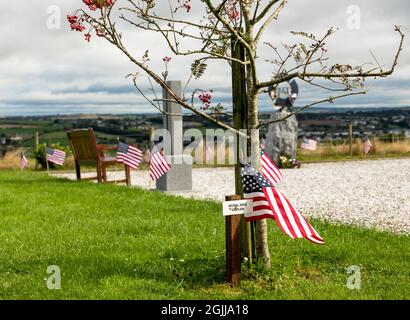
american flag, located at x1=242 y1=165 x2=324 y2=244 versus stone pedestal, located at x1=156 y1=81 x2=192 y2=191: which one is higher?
stone pedestal, located at x1=156 y1=81 x2=192 y2=191

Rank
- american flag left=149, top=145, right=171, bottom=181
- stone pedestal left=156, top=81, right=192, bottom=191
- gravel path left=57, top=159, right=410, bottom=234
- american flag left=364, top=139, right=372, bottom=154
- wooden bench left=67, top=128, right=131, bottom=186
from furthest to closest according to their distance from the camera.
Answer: american flag left=364, top=139, right=372, bottom=154 < wooden bench left=67, top=128, right=131, bottom=186 < stone pedestal left=156, top=81, right=192, bottom=191 < american flag left=149, top=145, right=171, bottom=181 < gravel path left=57, top=159, right=410, bottom=234

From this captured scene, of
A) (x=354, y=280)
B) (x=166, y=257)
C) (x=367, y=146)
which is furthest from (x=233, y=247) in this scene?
(x=367, y=146)

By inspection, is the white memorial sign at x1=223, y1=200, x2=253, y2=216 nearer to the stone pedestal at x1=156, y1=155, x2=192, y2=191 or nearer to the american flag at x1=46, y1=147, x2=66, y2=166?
the stone pedestal at x1=156, y1=155, x2=192, y2=191

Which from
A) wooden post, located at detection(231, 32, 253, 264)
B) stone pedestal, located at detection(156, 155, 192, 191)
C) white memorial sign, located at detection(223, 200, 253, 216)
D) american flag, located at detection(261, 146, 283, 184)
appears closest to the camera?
white memorial sign, located at detection(223, 200, 253, 216)

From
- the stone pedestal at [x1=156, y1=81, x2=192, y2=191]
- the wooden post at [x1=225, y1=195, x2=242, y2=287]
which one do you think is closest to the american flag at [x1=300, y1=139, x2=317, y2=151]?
the stone pedestal at [x1=156, y1=81, x2=192, y2=191]

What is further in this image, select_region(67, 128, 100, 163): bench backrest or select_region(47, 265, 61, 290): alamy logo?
select_region(67, 128, 100, 163): bench backrest

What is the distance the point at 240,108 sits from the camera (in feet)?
18.0

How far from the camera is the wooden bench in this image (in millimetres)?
13516

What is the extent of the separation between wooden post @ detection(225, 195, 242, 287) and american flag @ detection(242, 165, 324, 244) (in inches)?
4.6

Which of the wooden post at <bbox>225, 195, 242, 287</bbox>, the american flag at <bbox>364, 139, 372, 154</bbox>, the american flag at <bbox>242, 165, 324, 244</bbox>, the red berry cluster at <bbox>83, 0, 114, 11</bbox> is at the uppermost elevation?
the red berry cluster at <bbox>83, 0, 114, 11</bbox>

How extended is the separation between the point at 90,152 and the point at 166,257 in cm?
811

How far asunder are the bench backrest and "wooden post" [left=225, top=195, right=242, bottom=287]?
28.1 ft

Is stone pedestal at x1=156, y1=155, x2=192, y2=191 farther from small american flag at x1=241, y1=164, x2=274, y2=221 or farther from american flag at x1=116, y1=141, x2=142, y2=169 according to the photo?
small american flag at x1=241, y1=164, x2=274, y2=221
